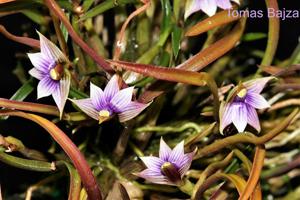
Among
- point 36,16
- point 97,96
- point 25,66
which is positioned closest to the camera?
point 97,96

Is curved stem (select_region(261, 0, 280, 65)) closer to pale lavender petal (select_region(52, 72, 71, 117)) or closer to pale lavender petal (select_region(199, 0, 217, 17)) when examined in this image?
pale lavender petal (select_region(199, 0, 217, 17))

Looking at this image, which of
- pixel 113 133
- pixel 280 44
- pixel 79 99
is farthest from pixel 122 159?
pixel 280 44

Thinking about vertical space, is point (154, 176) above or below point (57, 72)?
below

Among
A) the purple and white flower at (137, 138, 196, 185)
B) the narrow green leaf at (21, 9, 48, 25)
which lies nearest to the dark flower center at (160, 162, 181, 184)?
the purple and white flower at (137, 138, 196, 185)

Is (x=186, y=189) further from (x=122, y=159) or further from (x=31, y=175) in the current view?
(x=31, y=175)

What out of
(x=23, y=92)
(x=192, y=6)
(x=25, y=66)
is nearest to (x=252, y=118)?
(x=192, y=6)

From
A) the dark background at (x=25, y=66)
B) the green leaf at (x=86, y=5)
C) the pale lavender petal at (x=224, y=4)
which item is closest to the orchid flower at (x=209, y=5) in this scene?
the pale lavender petal at (x=224, y=4)

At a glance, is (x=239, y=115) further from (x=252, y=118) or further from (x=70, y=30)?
(x=70, y=30)
